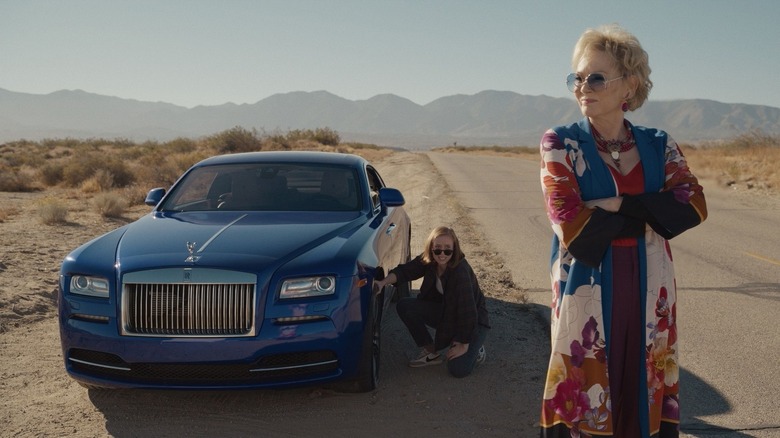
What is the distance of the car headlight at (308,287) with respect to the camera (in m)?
4.46

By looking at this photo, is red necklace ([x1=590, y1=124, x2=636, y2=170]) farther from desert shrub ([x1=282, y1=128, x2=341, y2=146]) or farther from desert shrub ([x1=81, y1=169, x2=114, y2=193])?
desert shrub ([x1=282, y1=128, x2=341, y2=146])

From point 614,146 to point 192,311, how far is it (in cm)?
256

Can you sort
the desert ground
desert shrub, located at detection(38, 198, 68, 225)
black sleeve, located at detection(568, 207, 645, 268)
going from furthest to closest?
desert shrub, located at detection(38, 198, 68, 225)
the desert ground
black sleeve, located at detection(568, 207, 645, 268)

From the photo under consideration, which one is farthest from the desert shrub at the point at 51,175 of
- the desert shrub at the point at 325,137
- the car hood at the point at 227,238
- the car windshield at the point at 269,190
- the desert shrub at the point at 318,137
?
the desert shrub at the point at 325,137

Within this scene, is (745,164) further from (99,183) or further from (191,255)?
(191,255)

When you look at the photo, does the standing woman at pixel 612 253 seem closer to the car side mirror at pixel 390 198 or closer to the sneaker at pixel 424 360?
the sneaker at pixel 424 360

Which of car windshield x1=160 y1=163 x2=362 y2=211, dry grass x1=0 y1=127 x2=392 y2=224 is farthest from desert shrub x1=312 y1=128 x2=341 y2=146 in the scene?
car windshield x1=160 y1=163 x2=362 y2=211

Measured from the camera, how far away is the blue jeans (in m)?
5.28

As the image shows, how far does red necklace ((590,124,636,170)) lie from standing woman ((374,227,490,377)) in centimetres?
216

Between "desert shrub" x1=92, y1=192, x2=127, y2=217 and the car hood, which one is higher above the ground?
the car hood

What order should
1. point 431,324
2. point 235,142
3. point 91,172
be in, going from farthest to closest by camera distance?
point 235,142 → point 91,172 → point 431,324

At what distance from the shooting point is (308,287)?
178 inches

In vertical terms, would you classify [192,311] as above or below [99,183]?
above

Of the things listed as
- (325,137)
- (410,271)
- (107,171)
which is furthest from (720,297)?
(325,137)
